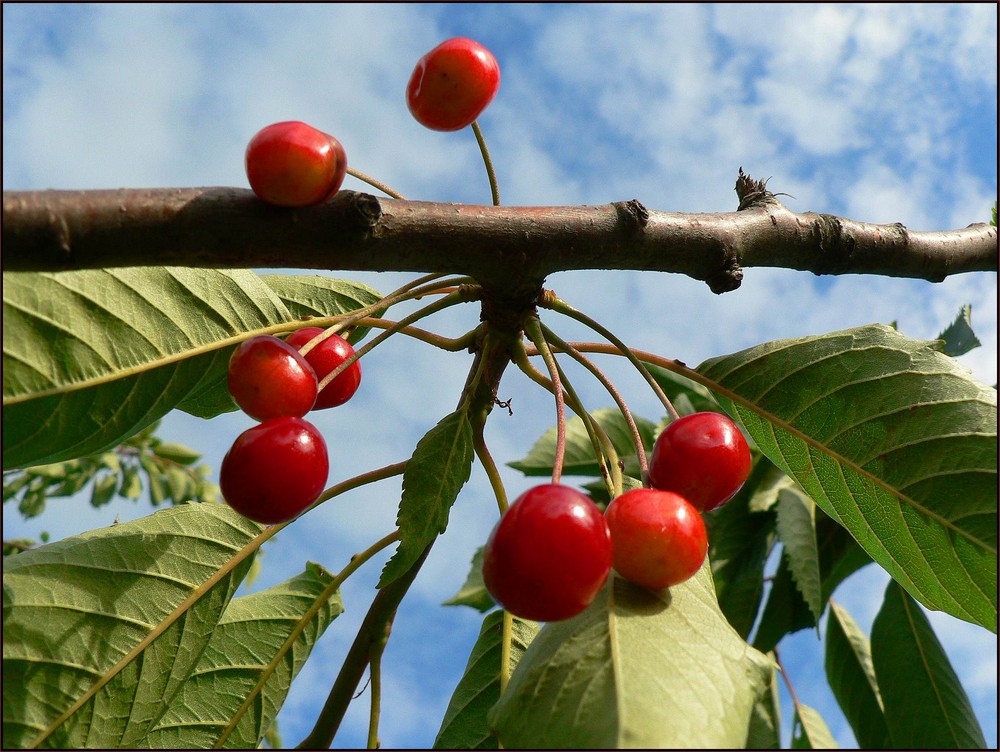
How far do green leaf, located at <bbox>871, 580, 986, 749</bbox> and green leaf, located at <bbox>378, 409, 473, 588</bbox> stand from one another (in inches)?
89.8

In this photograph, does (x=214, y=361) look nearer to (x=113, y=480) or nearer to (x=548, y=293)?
(x=548, y=293)

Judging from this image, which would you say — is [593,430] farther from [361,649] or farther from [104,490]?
[104,490]

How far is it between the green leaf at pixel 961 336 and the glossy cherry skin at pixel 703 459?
6.27 ft

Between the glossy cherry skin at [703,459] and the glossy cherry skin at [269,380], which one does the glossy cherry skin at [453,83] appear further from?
the glossy cherry skin at [703,459]

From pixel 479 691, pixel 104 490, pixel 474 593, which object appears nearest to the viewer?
pixel 479 691

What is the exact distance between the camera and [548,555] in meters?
1.31

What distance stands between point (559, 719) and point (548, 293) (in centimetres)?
101

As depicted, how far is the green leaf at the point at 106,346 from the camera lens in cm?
162

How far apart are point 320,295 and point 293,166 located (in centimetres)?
94

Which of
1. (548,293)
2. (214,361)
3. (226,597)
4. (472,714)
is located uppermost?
(548,293)

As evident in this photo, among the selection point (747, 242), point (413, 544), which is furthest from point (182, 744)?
point (747, 242)

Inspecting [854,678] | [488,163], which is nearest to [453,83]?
[488,163]

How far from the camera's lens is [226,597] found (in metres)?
2.08

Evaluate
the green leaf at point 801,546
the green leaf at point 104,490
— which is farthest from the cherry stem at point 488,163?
the green leaf at point 104,490
